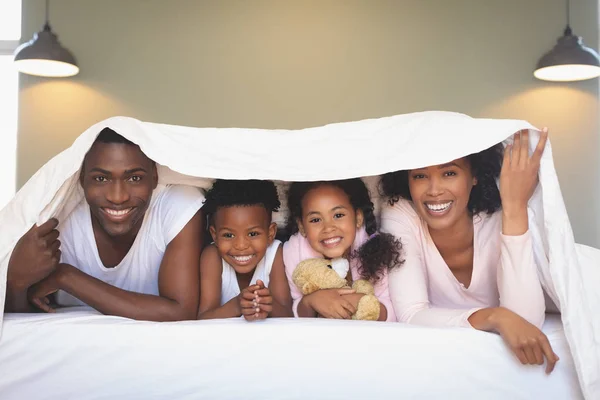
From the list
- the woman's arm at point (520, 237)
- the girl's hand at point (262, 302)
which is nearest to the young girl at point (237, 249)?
the girl's hand at point (262, 302)

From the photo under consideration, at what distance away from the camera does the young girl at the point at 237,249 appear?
1.59 m

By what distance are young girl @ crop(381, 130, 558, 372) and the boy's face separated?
0.35m

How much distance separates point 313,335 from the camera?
1.18m

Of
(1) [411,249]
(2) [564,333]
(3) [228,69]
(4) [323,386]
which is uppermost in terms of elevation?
(3) [228,69]

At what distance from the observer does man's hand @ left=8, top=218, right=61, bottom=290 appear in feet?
4.37

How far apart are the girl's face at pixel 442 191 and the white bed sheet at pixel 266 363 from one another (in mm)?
397

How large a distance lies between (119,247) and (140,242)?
89mm

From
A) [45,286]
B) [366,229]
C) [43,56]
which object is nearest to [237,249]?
[366,229]

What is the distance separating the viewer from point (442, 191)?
1.48 m

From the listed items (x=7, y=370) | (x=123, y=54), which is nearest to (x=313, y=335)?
(x=7, y=370)

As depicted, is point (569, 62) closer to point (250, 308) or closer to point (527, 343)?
point (527, 343)

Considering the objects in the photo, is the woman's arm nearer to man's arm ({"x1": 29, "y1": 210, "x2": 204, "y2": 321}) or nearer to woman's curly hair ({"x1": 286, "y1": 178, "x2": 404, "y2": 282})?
woman's curly hair ({"x1": 286, "y1": 178, "x2": 404, "y2": 282})

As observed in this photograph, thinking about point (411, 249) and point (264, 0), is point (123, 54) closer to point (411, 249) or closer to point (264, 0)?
point (264, 0)

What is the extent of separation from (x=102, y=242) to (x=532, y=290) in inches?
44.3
